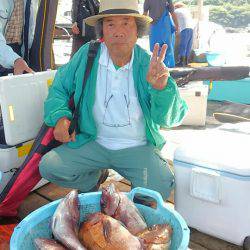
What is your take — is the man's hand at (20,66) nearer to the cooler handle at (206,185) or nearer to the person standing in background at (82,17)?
the cooler handle at (206,185)

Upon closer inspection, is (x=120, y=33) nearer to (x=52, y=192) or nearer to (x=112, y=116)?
(x=112, y=116)

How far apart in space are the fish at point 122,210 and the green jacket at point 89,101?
758 mm

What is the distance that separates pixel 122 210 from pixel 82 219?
23 centimetres

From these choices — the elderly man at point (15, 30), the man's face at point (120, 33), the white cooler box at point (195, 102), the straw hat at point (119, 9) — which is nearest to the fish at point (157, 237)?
the man's face at point (120, 33)

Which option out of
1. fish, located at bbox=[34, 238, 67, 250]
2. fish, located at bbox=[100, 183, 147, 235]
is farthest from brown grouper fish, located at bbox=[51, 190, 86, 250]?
fish, located at bbox=[100, 183, 147, 235]

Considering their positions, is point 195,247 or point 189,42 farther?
point 189,42

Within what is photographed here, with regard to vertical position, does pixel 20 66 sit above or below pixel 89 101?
above

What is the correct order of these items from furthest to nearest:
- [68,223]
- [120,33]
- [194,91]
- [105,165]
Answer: [194,91] < [105,165] < [120,33] < [68,223]

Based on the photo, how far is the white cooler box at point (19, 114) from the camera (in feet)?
7.94

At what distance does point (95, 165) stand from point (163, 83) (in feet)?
2.60

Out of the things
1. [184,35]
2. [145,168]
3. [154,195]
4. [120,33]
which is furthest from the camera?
[184,35]

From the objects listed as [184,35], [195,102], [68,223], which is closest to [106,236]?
[68,223]

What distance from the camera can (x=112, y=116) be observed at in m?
2.43

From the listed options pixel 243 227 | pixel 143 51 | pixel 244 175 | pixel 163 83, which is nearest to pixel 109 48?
pixel 143 51
